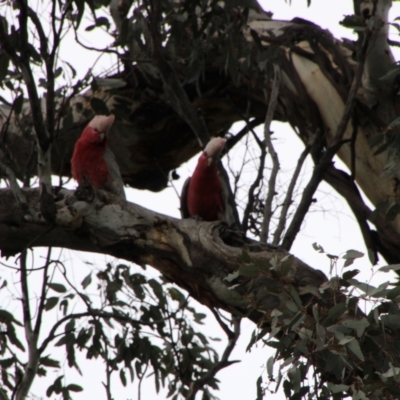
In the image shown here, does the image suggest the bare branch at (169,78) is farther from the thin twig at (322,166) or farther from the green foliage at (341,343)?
the green foliage at (341,343)

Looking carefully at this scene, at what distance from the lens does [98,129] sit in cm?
407

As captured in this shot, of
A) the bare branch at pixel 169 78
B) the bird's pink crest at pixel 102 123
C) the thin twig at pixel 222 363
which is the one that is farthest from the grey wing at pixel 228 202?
the bird's pink crest at pixel 102 123

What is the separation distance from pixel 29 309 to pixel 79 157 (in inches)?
50.4

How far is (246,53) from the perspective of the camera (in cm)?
330

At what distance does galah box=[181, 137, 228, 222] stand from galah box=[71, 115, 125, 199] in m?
0.44

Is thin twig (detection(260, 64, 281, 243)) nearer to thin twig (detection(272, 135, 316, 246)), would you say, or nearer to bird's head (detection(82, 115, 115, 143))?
thin twig (detection(272, 135, 316, 246))

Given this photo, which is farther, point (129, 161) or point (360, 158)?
point (129, 161)

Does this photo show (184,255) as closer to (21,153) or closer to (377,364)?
(377,364)

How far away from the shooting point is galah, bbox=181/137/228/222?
405 cm

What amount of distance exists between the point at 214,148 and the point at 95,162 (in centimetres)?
79

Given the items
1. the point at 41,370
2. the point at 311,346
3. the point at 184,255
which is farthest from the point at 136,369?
the point at 311,346

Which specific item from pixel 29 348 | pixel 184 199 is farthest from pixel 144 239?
pixel 184 199

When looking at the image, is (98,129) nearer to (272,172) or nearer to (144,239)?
(272,172)

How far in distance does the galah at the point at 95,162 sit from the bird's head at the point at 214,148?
2.07ft
